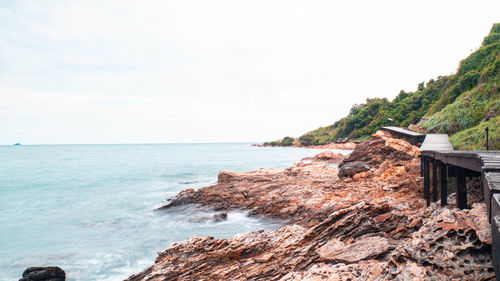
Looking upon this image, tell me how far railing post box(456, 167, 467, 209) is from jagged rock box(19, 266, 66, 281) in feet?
36.8

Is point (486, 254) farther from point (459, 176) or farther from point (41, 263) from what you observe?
point (41, 263)

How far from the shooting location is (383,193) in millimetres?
13867

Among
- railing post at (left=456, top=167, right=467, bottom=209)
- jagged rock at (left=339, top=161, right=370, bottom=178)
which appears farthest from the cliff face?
jagged rock at (left=339, top=161, right=370, bottom=178)

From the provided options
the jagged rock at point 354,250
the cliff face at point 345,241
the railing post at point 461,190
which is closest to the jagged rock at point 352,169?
the cliff face at point 345,241

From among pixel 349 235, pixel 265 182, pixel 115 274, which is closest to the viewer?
pixel 349 235

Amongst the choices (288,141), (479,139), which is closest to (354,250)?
(479,139)

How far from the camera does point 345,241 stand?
7223 millimetres

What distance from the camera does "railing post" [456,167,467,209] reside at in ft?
20.7

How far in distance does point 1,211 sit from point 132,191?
32.1 ft

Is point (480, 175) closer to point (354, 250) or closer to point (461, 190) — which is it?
point (461, 190)

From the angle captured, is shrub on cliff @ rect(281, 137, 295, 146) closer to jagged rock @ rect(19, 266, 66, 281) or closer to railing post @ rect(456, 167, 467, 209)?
jagged rock @ rect(19, 266, 66, 281)

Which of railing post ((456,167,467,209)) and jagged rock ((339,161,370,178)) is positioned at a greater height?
railing post ((456,167,467,209))

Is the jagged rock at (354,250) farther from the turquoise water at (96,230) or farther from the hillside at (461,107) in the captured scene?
the hillside at (461,107)

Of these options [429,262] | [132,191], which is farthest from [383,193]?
[132,191]
